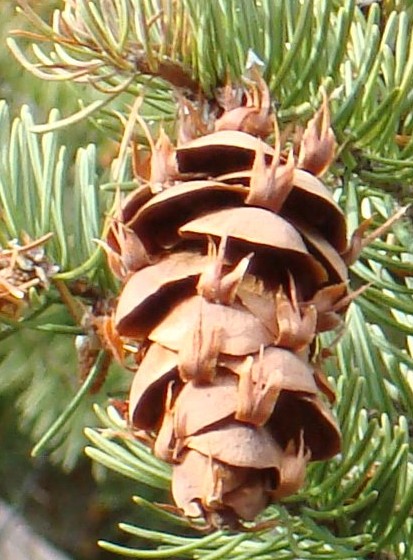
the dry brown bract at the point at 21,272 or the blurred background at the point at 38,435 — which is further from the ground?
the dry brown bract at the point at 21,272

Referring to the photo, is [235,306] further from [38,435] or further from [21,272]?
[38,435]

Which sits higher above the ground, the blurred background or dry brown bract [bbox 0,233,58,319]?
dry brown bract [bbox 0,233,58,319]

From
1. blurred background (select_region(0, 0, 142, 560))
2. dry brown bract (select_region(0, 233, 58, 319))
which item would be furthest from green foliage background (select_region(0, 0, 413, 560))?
blurred background (select_region(0, 0, 142, 560))

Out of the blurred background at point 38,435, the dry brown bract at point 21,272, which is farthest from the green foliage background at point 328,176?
the blurred background at point 38,435

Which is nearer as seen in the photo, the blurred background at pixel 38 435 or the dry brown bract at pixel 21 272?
the dry brown bract at pixel 21 272

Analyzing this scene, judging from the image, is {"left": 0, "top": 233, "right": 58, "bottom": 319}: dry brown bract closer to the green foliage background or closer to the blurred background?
the green foliage background

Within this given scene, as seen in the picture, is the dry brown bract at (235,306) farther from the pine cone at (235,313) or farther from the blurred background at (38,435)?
the blurred background at (38,435)
